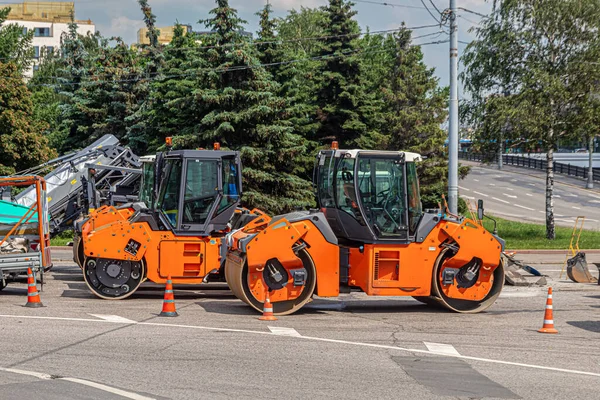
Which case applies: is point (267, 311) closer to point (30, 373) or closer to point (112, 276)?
point (112, 276)

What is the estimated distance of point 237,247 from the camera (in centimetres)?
1507

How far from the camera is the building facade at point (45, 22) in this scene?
334 feet

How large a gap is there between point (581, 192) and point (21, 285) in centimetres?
5291

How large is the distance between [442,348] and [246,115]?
25023 millimetres

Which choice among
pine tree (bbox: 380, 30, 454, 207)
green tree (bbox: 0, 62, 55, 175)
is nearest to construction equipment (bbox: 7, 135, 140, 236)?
green tree (bbox: 0, 62, 55, 175)

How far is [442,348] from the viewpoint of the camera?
38.6ft

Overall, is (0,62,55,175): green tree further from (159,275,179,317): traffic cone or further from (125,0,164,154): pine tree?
(159,275,179,317): traffic cone

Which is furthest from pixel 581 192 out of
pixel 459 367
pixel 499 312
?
pixel 459 367

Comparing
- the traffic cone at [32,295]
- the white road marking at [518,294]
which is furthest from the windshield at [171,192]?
the white road marking at [518,294]

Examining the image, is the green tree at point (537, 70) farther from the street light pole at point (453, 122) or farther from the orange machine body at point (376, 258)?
the orange machine body at point (376, 258)

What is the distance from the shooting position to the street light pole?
77.7 ft

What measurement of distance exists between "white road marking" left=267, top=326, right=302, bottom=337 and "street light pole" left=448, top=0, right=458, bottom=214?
1117 centimetres

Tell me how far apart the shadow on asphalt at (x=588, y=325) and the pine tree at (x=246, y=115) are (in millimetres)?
22691

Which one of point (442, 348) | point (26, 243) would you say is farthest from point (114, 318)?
point (442, 348)
